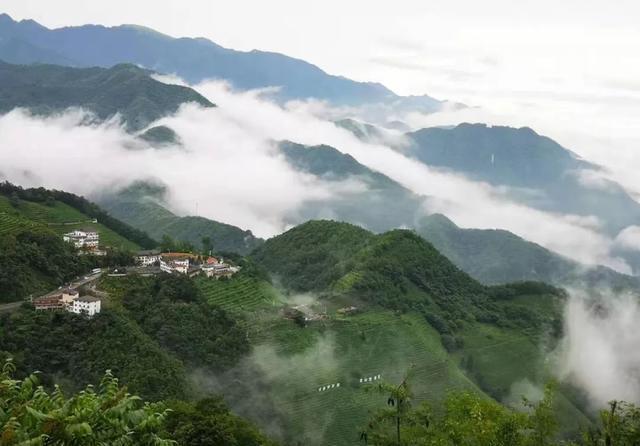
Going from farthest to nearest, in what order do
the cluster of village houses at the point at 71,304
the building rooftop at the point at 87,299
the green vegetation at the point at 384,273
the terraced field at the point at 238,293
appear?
the green vegetation at the point at 384,273, the terraced field at the point at 238,293, the building rooftop at the point at 87,299, the cluster of village houses at the point at 71,304

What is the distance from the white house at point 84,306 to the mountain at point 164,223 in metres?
58.0

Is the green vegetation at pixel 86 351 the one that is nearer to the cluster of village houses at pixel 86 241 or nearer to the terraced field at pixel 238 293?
the terraced field at pixel 238 293

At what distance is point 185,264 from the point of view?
190 ft

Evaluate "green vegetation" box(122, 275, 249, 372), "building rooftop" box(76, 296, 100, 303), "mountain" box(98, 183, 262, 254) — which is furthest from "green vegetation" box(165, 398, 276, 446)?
"mountain" box(98, 183, 262, 254)

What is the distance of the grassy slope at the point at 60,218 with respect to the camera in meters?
64.5

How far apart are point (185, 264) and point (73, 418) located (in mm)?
51476

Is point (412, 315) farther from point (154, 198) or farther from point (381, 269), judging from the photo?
point (154, 198)

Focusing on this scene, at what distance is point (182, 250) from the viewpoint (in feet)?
220

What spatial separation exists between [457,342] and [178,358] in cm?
2837

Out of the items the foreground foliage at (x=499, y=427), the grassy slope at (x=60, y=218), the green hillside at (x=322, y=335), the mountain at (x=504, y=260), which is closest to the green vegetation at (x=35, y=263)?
the green hillside at (x=322, y=335)

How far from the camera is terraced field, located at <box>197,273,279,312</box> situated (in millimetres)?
53438

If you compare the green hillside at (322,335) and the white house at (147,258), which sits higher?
the white house at (147,258)

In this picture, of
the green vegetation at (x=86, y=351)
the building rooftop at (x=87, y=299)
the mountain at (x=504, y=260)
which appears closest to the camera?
the green vegetation at (x=86, y=351)

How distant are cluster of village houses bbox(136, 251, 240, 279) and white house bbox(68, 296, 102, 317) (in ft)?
45.6
